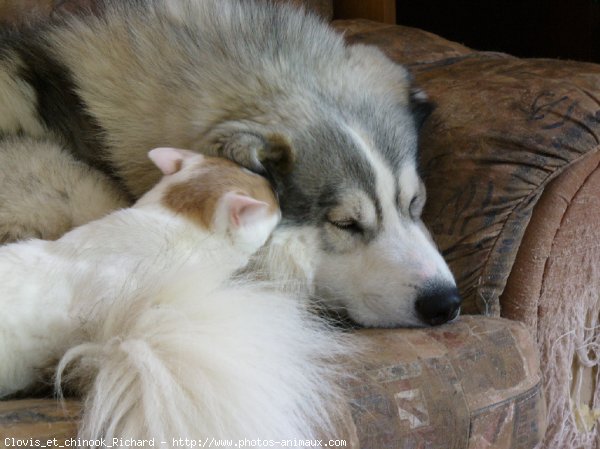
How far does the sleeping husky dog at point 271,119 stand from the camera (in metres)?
1.21

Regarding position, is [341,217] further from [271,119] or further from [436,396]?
[436,396]

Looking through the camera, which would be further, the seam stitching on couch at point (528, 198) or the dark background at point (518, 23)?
the dark background at point (518, 23)

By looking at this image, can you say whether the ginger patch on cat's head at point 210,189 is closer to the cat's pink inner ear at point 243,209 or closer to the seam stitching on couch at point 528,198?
the cat's pink inner ear at point 243,209

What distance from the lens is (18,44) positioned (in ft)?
4.96

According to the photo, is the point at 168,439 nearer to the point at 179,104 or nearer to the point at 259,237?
the point at 259,237

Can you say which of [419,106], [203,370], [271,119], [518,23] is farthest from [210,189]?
[518,23]

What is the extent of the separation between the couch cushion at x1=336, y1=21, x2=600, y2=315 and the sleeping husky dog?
0.07 m

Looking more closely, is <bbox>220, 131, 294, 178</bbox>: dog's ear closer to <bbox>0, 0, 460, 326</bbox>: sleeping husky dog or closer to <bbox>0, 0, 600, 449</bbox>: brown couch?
<bbox>0, 0, 460, 326</bbox>: sleeping husky dog

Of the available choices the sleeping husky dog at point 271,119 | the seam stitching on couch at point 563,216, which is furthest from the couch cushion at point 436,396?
the seam stitching on couch at point 563,216

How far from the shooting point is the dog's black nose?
114 centimetres

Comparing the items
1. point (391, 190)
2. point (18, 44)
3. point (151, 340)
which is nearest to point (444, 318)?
point (391, 190)

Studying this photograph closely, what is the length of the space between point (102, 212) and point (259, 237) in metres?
0.35

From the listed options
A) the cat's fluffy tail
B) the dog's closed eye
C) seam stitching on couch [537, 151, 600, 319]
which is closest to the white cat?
the cat's fluffy tail

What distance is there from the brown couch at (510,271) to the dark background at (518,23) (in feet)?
6.29
